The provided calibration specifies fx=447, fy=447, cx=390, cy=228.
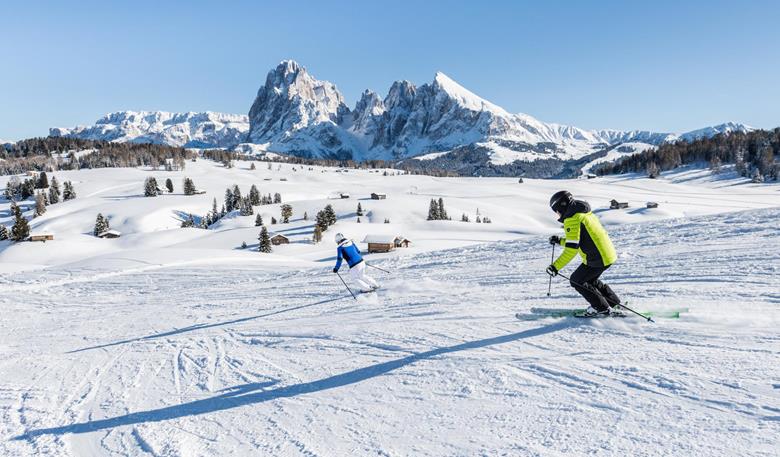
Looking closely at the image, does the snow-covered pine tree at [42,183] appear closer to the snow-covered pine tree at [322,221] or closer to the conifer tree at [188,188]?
the conifer tree at [188,188]

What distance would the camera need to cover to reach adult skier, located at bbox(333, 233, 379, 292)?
12000mm

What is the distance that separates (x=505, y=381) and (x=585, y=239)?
8.99 feet

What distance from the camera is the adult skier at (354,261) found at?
1200 centimetres

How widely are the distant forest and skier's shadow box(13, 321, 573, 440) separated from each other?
157517 mm

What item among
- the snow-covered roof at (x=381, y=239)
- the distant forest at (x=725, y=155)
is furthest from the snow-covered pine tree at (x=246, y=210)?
the distant forest at (x=725, y=155)

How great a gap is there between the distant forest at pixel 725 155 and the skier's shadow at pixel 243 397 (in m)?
158

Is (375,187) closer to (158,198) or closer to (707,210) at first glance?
(158,198)

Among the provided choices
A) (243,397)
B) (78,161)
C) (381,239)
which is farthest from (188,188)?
(243,397)

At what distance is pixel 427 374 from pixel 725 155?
183827mm

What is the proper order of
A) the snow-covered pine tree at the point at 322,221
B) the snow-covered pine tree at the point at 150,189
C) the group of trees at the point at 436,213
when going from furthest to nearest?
the snow-covered pine tree at the point at 150,189 < the group of trees at the point at 436,213 < the snow-covered pine tree at the point at 322,221

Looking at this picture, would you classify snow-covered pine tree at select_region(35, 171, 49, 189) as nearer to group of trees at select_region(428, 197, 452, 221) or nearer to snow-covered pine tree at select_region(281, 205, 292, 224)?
snow-covered pine tree at select_region(281, 205, 292, 224)

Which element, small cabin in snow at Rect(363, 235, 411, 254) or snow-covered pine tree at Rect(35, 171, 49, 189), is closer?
small cabin in snow at Rect(363, 235, 411, 254)

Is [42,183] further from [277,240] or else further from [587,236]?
[587,236]

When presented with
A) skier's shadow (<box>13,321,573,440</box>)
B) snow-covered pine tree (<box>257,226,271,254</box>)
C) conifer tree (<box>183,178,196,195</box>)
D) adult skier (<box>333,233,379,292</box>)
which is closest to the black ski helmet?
skier's shadow (<box>13,321,573,440</box>)
